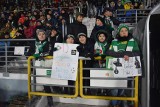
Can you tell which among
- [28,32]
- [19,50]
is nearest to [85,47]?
[19,50]

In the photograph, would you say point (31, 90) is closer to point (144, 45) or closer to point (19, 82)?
point (144, 45)

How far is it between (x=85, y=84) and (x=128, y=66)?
3.90 ft

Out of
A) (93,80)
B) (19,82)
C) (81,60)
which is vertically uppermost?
(81,60)

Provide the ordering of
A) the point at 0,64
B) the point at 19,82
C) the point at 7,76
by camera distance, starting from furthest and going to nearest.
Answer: the point at 19,82 < the point at 0,64 < the point at 7,76

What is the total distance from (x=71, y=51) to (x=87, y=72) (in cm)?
65

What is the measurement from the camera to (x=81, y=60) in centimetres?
619

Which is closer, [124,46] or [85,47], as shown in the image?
[124,46]

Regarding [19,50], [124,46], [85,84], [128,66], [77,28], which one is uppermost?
[77,28]

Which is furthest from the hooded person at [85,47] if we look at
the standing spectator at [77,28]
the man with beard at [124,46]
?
the standing spectator at [77,28]

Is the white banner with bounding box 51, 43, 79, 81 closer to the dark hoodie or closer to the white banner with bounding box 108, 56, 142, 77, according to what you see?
the white banner with bounding box 108, 56, 142, 77

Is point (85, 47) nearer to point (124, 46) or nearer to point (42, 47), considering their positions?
point (124, 46)

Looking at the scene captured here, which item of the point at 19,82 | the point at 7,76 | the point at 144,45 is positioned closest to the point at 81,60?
the point at 144,45

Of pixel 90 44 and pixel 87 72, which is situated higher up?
pixel 90 44

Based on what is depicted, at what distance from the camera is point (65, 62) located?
632 cm
